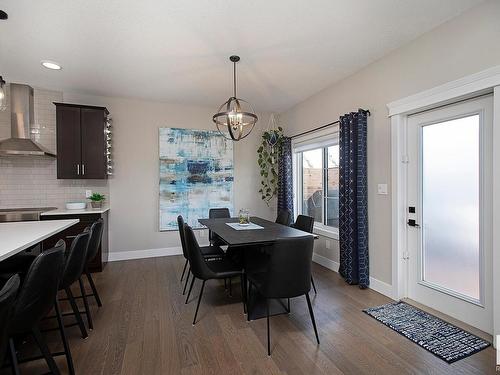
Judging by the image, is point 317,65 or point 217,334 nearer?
point 217,334

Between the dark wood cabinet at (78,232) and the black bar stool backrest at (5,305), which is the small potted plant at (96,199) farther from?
the black bar stool backrest at (5,305)

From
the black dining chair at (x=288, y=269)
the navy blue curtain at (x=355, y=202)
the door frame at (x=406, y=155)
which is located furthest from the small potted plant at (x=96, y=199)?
the door frame at (x=406, y=155)

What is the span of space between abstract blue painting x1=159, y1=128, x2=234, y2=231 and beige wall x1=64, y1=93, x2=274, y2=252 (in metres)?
0.14

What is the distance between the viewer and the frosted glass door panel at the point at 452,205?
2.29m

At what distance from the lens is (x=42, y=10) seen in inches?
87.0

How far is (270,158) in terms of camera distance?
17.0 ft

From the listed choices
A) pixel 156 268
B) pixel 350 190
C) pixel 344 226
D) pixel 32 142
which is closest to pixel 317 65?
pixel 350 190

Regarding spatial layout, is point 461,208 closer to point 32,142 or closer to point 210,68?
point 210,68

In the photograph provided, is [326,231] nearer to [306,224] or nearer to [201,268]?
[306,224]

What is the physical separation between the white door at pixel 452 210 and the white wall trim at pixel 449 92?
0.46ft

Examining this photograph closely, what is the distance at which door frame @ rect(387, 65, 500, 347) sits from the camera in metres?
2.01

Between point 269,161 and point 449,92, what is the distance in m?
3.21

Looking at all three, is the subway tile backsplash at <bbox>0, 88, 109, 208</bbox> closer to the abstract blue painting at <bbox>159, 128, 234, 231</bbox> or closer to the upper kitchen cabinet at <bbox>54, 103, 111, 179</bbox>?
the upper kitchen cabinet at <bbox>54, 103, 111, 179</bbox>

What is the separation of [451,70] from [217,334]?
314cm
